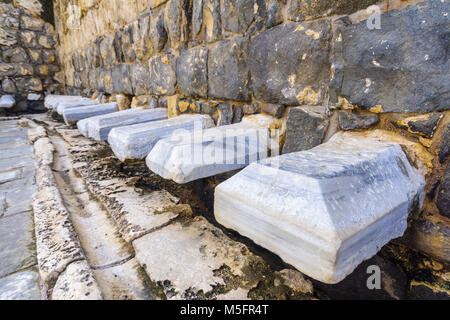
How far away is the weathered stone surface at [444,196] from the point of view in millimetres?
728

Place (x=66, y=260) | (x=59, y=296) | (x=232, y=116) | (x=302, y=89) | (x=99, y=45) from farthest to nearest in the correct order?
(x=99, y=45), (x=232, y=116), (x=302, y=89), (x=66, y=260), (x=59, y=296)

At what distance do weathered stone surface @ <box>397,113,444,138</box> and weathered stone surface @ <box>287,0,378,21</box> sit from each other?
398 mm

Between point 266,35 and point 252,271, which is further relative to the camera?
point 266,35

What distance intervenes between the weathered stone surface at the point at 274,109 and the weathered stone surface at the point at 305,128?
0.07m

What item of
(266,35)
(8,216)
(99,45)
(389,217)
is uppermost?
(99,45)

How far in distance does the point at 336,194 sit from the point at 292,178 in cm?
10

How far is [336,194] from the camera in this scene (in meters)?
0.55

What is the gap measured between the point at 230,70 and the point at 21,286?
1.23m

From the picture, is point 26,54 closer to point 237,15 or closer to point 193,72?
point 193,72

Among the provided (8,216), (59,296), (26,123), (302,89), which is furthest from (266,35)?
(26,123)

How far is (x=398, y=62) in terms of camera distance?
0.77m

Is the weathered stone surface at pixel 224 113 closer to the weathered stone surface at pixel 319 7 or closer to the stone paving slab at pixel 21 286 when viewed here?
the weathered stone surface at pixel 319 7

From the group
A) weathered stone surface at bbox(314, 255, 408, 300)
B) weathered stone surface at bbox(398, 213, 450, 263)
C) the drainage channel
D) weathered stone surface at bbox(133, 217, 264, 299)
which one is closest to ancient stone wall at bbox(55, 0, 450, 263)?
weathered stone surface at bbox(398, 213, 450, 263)
